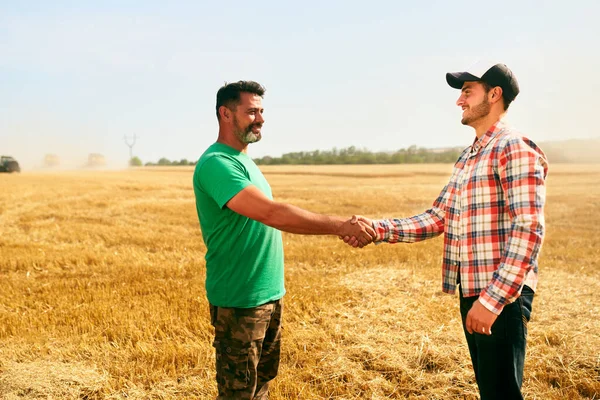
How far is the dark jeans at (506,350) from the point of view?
297cm

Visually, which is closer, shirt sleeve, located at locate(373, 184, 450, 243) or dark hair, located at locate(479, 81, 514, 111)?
dark hair, located at locate(479, 81, 514, 111)

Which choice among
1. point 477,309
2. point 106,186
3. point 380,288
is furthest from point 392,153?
point 477,309

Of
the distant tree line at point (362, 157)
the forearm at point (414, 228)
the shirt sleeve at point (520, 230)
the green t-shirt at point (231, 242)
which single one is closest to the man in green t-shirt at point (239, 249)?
the green t-shirt at point (231, 242)

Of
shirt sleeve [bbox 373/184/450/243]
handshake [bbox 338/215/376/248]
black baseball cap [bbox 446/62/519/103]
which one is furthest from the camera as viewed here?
handshake [bbox 338/215/376/248]

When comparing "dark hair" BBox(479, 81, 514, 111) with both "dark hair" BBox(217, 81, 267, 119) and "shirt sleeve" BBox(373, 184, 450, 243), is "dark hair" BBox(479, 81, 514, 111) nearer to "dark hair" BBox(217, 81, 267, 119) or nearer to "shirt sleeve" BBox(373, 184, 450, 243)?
"shirt sleeve" BBox(373, 184, 450, 243)

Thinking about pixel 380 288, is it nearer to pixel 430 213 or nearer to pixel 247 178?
pixel 430 213

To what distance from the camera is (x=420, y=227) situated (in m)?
4.02

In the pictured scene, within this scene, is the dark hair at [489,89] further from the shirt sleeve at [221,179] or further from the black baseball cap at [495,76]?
the shirt sleeve at [221,179]

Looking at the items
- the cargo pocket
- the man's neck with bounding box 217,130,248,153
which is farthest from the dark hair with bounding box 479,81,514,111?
the cargo pocket

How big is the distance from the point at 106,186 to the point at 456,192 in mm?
27447

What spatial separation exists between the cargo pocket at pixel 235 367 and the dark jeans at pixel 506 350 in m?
1.54

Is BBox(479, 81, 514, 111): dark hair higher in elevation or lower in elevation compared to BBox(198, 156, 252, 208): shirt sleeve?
higher

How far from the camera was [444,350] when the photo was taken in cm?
564

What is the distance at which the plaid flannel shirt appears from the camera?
2.83 meters
